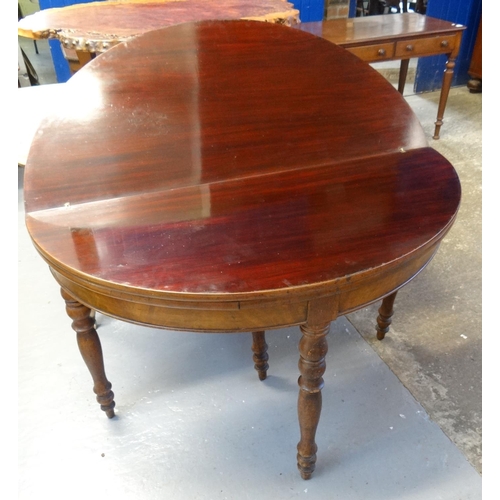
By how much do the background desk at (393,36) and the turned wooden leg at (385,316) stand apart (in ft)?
5.86

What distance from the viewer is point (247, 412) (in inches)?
63.2

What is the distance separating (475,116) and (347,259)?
3530mm

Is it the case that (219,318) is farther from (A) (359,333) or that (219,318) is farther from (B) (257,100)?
(A) (359,333)

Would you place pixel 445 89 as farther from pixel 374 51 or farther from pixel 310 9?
pixel 310 9

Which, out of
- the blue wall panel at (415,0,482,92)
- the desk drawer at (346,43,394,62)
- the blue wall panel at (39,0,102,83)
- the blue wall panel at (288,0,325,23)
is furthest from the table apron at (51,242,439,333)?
the blue wall panel at (415,0,482,92)

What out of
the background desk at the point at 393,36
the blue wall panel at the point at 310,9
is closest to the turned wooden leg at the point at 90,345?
the background desk at the point at 393,36

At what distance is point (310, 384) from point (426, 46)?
9.12ft

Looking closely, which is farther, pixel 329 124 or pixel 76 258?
pixel 329 124

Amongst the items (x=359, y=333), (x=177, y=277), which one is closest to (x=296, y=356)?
(x=359, y=333)

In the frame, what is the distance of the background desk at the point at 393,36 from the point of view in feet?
9.73

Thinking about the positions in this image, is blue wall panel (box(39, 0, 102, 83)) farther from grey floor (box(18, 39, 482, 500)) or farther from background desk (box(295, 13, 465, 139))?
grey floor (box(18, 39, 482, 500))

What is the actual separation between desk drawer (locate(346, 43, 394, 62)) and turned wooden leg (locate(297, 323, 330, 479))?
237cm

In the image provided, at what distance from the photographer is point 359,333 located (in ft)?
6.29

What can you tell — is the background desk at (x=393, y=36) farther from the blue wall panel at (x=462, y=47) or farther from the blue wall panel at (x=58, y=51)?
the blue wall panel at (x=58, y=51)
